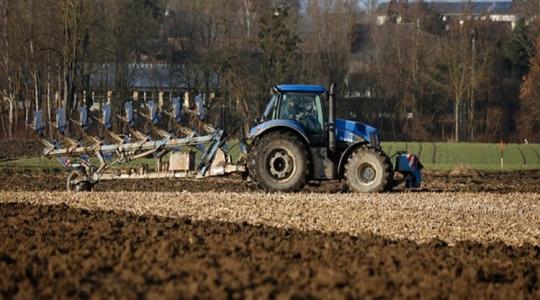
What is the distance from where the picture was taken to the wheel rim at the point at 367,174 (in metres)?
22.1

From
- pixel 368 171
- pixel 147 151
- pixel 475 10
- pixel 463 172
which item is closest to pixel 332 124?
pixel 368 171

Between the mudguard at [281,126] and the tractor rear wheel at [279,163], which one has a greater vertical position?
the mudguard at [281,126]

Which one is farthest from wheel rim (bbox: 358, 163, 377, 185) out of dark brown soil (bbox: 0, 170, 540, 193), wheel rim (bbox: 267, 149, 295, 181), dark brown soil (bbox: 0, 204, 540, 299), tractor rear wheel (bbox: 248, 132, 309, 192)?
dark brown soil (bbox: 0, 204, 540, 299)

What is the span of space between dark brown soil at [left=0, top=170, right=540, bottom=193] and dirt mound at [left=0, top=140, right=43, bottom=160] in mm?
11145

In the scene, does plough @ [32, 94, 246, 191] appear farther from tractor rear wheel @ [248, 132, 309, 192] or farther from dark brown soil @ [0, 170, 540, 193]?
dark brown soil @ [0, 170, 540, 193]

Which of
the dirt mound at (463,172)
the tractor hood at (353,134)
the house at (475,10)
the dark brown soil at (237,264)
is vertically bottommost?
the dirt mound at (463,172)

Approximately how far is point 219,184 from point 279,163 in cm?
605

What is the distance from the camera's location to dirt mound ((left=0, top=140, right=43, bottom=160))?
45.0 meters

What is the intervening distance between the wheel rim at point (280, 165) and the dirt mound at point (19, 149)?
23.6 meters

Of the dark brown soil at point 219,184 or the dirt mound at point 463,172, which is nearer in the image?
the dark brown soil at point 219,184

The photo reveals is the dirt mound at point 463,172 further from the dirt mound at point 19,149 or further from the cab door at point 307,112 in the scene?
the dirt mound at point 19,149

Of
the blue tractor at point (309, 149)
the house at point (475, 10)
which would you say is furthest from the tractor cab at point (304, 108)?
the house at point (475, 10)

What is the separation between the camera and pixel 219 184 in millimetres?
28031

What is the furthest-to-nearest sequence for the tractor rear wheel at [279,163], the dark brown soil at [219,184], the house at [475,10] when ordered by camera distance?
the house at [475,10] < the dark brown soil at [219,184] < the tractor rear wheel at [279,163]
